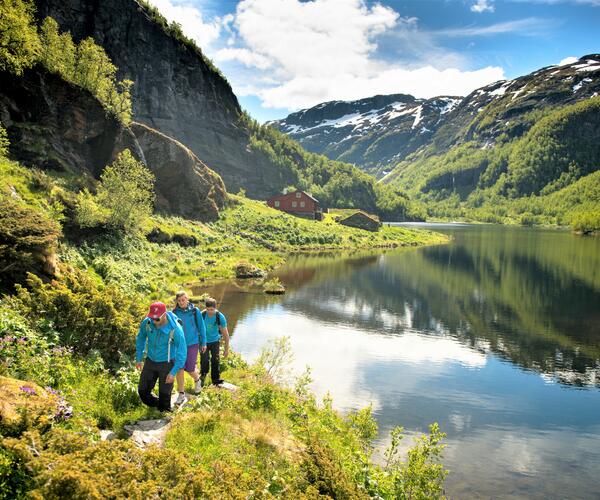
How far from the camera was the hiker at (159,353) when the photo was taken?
11.4m

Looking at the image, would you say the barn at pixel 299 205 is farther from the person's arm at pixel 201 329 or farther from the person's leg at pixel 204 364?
the person's arm at pixel 201 329

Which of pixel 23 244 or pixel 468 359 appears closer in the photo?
pixel 23 244

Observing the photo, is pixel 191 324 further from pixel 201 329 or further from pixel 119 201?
pixel 119 201

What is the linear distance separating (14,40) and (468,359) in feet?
163

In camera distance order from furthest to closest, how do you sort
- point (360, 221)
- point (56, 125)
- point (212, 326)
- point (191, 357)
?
point (360, 221) → point (56, 125) → point (212, 326) → point (191, 357)

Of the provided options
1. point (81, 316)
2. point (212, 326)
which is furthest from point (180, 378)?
point (81, 316)

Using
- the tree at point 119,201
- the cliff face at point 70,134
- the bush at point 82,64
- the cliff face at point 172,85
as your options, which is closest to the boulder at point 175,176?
the cliff face at point 70,134

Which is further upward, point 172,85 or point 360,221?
point 172,85

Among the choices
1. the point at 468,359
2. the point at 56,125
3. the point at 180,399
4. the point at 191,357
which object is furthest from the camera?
the point at 56,125

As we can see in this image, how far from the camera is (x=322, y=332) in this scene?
107 feet

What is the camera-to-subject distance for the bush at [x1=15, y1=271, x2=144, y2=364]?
44.3ft

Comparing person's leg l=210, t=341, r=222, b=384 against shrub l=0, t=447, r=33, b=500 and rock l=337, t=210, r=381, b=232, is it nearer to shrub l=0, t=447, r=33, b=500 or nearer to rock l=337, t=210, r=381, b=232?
shrub l=0, t=447, r=33, b=500

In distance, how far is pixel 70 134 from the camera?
51219 mm

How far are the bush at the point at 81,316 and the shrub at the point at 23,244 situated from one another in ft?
2.77
